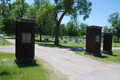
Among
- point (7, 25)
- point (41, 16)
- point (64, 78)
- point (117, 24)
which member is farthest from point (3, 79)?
point (117, 24)

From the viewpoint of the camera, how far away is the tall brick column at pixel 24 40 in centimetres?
636

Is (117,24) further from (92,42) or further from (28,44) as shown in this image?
(28,44)

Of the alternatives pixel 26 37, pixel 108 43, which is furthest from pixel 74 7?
pixel 26 37

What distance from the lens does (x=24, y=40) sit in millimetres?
6477

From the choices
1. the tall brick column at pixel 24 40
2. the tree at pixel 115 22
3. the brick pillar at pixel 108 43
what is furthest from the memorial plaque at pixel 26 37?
the tree at pixel 115 22

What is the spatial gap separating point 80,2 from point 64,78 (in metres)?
15.7

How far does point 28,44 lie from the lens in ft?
21.6

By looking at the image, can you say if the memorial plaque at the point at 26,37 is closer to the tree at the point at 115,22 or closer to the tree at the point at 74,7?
the tree at the point at 74,7

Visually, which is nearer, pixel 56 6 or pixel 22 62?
pixel 22 62

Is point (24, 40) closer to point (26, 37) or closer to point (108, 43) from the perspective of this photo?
point (26, 37)

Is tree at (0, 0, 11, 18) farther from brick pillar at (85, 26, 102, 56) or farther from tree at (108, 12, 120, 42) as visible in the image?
tree at (108, 12, 120, 42)

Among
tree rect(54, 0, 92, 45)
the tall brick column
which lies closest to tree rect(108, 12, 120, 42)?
tree rect(54, 0, 92, 45)

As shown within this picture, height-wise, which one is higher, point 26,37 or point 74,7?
point 74,7

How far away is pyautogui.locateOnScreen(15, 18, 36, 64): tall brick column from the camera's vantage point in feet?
20.9
